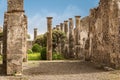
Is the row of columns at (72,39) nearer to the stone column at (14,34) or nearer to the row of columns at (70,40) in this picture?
the row of columns at (70,40)

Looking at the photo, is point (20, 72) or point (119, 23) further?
point (119, 23)

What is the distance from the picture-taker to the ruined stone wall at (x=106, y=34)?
17.1m

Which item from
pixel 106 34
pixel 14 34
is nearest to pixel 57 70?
pixel 14 34

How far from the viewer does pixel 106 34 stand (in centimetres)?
1883

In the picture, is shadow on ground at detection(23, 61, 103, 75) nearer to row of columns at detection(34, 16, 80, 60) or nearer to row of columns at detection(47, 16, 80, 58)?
row of columns at detection(34, 16, 80, 60)

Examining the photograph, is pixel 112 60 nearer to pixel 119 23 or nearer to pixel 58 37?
pixel 119 23

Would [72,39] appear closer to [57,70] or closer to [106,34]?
[106,34]

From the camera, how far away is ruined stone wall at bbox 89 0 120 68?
17.1 meters

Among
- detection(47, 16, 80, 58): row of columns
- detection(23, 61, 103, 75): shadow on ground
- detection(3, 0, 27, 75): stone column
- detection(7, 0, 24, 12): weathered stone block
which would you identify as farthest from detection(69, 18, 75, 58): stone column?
detection(7, 0, 24, 12): weathered stone block

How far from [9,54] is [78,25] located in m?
22.8

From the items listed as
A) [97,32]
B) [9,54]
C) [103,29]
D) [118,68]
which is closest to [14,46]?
[9,54]

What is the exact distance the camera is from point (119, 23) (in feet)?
55.6

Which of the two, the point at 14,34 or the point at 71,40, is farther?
the point at 71,40

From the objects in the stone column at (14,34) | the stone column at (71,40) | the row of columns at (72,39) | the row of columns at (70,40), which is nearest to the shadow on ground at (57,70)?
the stone column at (14,34)
